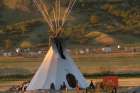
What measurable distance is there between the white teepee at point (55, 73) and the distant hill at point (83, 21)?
33.6 m

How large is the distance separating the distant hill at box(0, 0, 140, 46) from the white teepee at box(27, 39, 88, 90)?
110 ft

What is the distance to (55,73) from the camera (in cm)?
4019

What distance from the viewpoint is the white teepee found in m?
39.9

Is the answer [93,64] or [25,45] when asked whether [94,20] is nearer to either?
[25,45]

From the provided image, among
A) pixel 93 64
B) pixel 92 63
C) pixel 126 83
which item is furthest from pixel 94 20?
pixel 126 83

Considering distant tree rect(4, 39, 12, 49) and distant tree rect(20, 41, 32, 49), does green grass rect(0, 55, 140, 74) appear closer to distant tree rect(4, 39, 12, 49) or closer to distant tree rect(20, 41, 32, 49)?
distant tree rect(4, 39, 12, 49)

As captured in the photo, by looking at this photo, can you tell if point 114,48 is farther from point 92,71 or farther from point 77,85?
point 77,85

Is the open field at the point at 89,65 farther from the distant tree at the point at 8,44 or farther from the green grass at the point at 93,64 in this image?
the distant tree at the point at 8,44

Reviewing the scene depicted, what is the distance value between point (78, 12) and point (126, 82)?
39.9 meters

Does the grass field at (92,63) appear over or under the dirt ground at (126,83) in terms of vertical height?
over

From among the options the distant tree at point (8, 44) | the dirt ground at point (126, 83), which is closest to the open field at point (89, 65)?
the dirt ground at point (126, 83)

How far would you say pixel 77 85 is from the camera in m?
40.1

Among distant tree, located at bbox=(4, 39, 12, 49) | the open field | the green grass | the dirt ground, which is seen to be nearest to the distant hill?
distant tree, located at bbox=(4, 39, 12, 49)

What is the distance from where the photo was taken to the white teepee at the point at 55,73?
39938 mm
